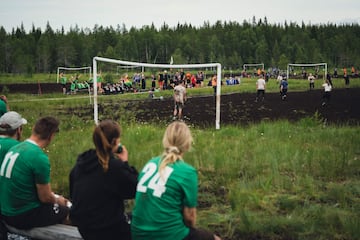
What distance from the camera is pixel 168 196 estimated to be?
3.78m

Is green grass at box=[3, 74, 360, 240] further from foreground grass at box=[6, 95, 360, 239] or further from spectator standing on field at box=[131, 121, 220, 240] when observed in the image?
spectator standing on field at box=[131, 121, 220, 240]

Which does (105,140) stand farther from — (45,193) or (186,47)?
(186,47)

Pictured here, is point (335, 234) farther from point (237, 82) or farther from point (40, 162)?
point (237, 82)

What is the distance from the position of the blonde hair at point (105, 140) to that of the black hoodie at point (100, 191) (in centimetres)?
7

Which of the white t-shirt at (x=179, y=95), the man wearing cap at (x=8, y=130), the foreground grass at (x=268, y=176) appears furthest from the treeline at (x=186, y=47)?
the man wearing cap at (x=8, y=130)

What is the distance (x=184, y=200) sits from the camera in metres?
3.85

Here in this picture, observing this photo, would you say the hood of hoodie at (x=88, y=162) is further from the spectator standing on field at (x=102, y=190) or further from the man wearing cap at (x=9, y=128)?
the man wearing cap at (x=9, y=128)

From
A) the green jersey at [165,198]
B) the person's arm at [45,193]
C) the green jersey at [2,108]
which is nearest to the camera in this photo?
the green jersey at [165,198]

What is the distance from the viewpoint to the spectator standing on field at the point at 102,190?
4117 mm

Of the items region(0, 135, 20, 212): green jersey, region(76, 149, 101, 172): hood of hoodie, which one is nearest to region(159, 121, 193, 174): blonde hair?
region(76, 149, 101, 172): hood of hoodie

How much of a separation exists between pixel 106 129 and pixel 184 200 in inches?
41.9

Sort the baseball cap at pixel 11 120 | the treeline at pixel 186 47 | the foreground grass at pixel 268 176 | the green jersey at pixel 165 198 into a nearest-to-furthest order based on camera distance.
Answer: the green jersey at pixel 165 198, the baseball cap at pixel 11 120, the foreground grass at pixel 268 176, the treeline at pixel 186 47

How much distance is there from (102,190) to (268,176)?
4328 millimetres

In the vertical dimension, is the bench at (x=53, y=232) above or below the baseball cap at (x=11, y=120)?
below
